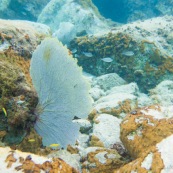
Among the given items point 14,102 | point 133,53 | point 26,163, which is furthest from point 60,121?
point 133,53

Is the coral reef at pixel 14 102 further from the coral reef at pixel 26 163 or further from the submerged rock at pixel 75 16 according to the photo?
the submerged rock at pixel 75 16

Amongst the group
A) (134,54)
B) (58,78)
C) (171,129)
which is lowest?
(134,54)

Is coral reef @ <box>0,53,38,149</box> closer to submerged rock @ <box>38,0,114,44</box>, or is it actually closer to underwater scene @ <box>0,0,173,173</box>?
underwater scene @ <box>0,0,173,173</box>

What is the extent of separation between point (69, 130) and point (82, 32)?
421 inches

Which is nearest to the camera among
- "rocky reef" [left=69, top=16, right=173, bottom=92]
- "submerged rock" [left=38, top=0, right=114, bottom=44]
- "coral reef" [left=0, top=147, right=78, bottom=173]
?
"coral reef" [left=0, top=147, right=78, bottom=173]

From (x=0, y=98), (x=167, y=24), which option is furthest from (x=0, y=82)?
(x=167, y=24)

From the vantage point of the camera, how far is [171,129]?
3.24 meters

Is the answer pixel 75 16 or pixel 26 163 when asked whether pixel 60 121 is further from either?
pixel 75 16

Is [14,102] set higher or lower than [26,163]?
lower

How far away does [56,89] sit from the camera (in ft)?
10.6

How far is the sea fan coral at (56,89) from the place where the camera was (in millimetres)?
3150

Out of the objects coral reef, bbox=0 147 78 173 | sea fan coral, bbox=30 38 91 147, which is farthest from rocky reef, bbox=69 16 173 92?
Answer: coral reef, bbox=0 147 78 173

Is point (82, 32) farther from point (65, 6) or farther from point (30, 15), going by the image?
→ point (30, 15)

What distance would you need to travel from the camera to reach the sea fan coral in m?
3.15
